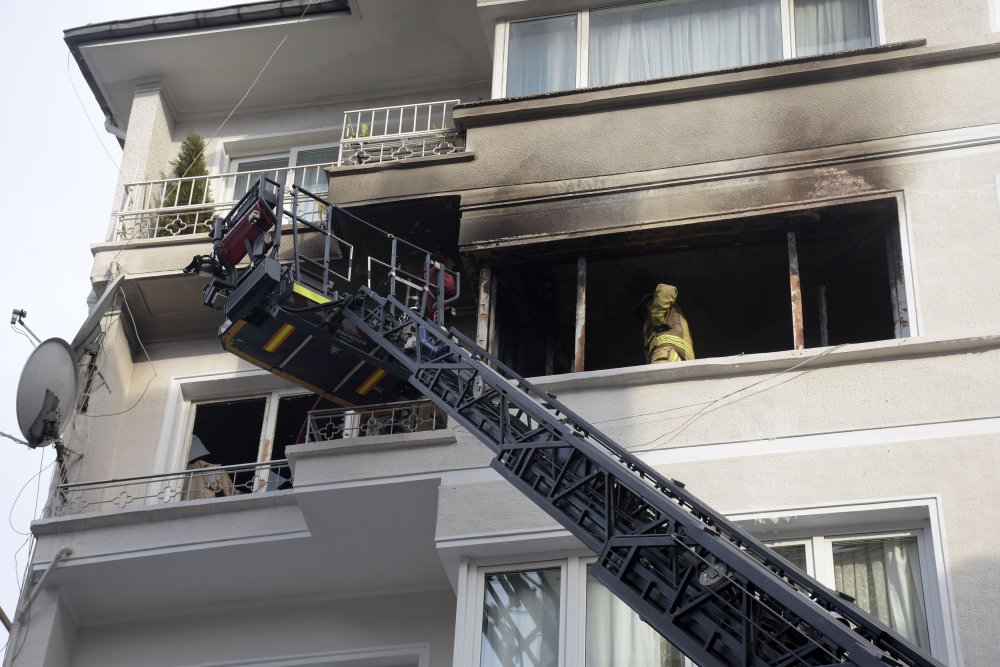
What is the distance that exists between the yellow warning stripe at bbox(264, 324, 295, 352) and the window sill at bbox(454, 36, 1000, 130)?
352cm

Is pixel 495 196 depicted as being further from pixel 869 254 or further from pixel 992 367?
pixel 992 367

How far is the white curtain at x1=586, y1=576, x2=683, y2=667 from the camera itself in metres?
12.1

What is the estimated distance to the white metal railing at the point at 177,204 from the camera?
57.5 ft

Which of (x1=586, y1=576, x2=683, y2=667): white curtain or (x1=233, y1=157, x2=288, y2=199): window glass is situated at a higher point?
(x1=233, y1=157, x2=288, y2=199): window glass

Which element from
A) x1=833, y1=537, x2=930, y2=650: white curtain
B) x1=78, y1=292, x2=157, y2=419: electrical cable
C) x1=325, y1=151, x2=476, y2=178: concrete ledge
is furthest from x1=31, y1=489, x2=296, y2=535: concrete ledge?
x1=833, y1=537, x2=930, y2=650: white curtain

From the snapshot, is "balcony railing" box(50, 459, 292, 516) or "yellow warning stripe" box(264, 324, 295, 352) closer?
"yellow warning stripe" box(264, 324, 295, 352)

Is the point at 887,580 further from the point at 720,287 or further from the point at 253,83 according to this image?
the point at 253,83

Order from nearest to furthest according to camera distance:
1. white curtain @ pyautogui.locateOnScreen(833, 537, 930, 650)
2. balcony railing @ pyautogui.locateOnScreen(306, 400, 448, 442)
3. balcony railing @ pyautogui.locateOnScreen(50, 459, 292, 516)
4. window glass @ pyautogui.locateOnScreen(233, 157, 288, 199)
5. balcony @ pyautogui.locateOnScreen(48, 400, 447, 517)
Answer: white curtain @ pyautogui.locateOnScreen(833, 537, 930, 650) → balcony railing @ pyautogui.locateOnScreen(306, 400, 448, 442) → balcony @ pyautogui.locateOnScreen(48, 400, 447, 517) → balcony railing @ pyautogui.locateOnScreen(50, 459, 292, 516) → window glass @ pyautogui.locateOnScreen(233, 157, 288, 199)

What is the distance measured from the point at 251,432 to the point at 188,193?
3.12 meters

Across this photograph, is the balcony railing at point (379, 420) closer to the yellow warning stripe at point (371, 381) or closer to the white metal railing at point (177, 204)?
the yellow warning stripe at point (371, 381)

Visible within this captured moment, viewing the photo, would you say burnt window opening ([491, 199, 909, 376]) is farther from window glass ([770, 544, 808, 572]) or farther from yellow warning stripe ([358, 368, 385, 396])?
window glass ([770, 544, 808, 572])

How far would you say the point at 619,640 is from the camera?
40.2ft

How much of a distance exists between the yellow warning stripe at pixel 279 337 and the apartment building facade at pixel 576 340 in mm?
1082

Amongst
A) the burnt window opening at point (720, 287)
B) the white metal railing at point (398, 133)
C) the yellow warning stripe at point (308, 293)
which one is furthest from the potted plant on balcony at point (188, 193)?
the burnt window opening at point (720, 287)
